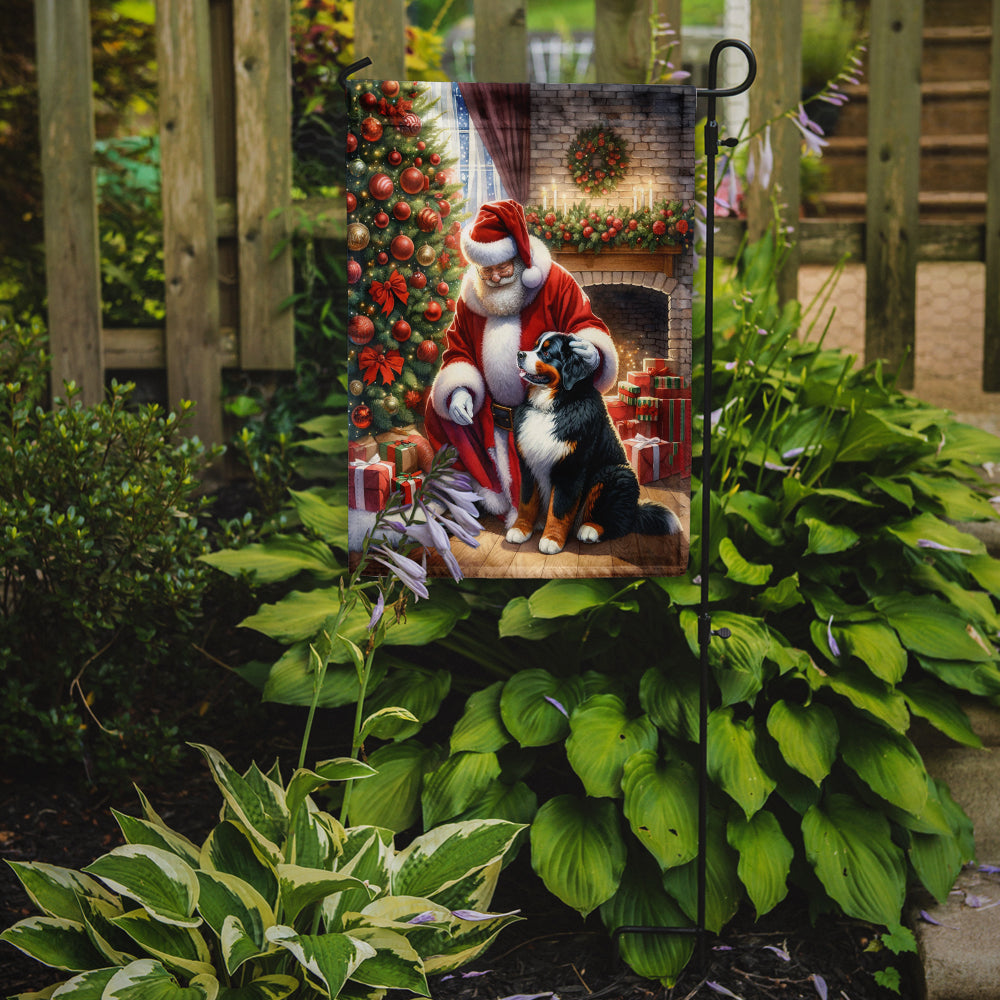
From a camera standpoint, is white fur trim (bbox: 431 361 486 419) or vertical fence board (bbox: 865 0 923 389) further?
vertical fence board (bbox: 865 0 923 389)

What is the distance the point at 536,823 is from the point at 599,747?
0.19 m

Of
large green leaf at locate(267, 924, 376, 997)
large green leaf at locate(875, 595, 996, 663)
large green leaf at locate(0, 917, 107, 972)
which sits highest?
large green leaf at locate(875, 595, 996, 663)

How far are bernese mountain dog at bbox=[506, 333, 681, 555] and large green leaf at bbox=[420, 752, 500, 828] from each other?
481 millimetres

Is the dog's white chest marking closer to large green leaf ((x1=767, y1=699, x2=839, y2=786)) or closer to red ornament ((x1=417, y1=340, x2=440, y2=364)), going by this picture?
red ornament ((x1=417, y1=340, x2=440, y2=364))

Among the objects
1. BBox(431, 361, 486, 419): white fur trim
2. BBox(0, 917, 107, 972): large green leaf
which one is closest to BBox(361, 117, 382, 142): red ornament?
BBox(431, 361, 486, 419): white fur trim

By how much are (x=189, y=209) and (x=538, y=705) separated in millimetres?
2177

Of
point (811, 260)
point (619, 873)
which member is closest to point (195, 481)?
point (619, 873)

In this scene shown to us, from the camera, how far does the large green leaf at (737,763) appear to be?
1902 mm

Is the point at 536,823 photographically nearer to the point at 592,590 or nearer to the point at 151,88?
the point at 592,590

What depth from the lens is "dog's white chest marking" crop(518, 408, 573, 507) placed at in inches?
70.3

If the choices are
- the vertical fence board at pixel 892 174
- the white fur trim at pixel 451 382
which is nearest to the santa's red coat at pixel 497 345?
the white fur trim at pixel 451 382

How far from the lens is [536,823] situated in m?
1.93

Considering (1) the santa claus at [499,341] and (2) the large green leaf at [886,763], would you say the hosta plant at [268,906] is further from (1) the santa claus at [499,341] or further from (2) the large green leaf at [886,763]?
(2) the large green leaf at [886,763]

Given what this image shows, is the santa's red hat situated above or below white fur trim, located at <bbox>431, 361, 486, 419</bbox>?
above
